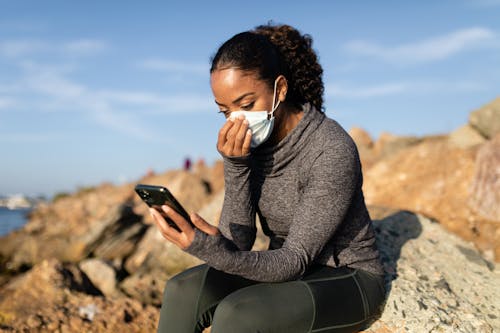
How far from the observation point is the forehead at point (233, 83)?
8.98 ft

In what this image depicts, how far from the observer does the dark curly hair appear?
9.11ft

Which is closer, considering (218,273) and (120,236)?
(218,273)

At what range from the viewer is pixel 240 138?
2734 millimetres

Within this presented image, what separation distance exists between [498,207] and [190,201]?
7896 mm

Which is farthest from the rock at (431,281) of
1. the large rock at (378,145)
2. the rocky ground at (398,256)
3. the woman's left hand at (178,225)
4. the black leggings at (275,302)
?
the large rock at (378,145)

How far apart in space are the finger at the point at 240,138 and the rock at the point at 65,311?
2749 mm

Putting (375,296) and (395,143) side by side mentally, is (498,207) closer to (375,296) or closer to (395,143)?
(375,296)

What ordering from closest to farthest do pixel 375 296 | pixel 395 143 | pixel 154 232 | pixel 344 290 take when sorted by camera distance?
1. pixel 344 290
2. pixel 375 296
3. pixel 154 232
4. pixel 395 143

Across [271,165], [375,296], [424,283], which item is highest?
[271,165]

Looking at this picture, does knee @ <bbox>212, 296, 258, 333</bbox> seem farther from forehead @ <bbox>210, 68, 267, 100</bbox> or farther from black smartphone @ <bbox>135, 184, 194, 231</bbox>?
forehead @ <bbox>210, 68, 267, 100</bbox>

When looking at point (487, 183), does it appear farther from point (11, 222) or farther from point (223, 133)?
point (11, 222)

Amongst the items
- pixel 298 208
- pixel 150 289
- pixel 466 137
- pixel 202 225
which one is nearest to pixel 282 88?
pixel 298 208

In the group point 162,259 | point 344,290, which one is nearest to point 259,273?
point 344,290

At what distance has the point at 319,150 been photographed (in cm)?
270
